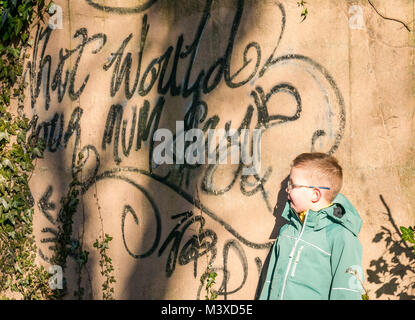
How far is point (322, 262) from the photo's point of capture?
3.22 m

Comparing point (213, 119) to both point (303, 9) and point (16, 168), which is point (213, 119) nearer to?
point (303, 9)

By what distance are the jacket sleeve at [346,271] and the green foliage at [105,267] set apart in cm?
194

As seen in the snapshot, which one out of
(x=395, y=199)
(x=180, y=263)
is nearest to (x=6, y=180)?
(x=180, y=263)

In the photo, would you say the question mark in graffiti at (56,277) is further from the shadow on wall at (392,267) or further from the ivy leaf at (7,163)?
the shadow on wall at (392,267)

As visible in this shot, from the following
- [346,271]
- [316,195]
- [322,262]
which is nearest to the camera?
[346,271]

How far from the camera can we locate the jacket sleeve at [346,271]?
10.2 feet

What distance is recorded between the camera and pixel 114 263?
420 cm

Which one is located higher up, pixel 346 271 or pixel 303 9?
Result: pixel 303 9

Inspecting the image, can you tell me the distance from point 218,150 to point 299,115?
73 centimetres

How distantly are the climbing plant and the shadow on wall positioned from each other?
279 centimetres

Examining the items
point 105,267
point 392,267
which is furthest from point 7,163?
point 392,267

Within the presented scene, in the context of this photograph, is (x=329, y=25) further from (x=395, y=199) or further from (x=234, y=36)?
(x=395, y=199)

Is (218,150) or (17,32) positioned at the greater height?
(17,32)

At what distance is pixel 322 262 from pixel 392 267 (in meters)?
1.12
